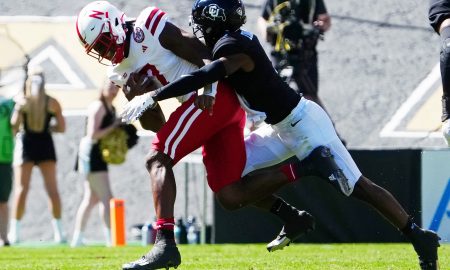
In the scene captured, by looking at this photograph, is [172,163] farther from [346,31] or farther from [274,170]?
[346,31]

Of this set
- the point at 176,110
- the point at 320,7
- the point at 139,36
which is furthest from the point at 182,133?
the point at 320,7

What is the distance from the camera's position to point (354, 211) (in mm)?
10438

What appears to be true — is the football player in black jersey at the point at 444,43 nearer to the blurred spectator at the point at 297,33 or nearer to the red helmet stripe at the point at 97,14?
the red helmet stripe at the point at 97,14

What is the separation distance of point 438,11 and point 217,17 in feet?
4.37

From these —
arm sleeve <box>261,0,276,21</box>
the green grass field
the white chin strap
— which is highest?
arm sleeve <box>261,0,276,21</box>

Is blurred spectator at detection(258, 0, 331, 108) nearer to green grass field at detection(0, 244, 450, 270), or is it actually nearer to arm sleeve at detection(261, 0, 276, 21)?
arm sleeve at detection(261, 0, 276, 21)

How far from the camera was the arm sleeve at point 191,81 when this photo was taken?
623 centimetres

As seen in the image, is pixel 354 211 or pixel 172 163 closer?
pixel 172 163

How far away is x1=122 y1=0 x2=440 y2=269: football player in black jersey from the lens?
20.6 ft

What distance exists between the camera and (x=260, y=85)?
6.58 meters

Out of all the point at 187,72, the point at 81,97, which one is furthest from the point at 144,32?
the point at 81,97

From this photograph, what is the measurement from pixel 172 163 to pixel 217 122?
14.1 inches

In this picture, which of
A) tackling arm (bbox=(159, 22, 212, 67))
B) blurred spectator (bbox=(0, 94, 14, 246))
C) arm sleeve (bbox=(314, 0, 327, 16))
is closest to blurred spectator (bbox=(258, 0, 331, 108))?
arm sleeve (bbox=(314, 0, 327, 16))

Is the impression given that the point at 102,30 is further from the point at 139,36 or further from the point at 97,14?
the point at 139,36
